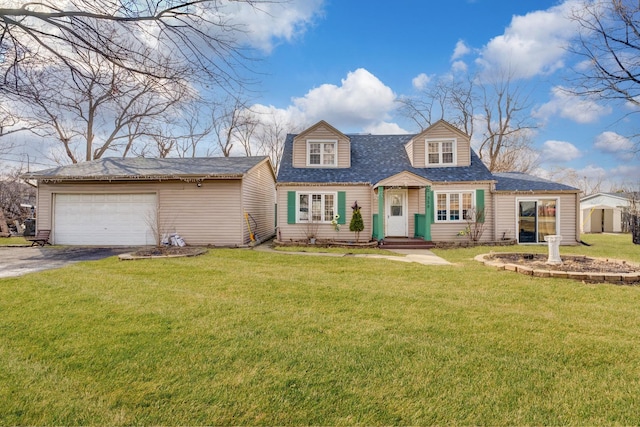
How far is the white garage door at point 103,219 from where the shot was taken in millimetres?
12852

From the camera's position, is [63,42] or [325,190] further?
[325,190]

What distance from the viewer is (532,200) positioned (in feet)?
44.1

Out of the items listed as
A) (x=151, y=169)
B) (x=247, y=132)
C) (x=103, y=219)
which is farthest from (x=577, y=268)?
(x=247, y=132)

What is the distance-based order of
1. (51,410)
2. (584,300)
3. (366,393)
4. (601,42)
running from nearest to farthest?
(51,410), (366,393), (584,300), (601,42)

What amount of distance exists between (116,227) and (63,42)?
1018 centimetres

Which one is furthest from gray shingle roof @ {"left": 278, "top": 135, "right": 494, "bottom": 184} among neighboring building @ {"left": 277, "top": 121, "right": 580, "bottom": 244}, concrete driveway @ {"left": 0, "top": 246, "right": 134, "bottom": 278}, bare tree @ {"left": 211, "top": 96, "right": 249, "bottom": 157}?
bare tree @ {"left": 211, "top": 96, "right": 249, "bottom": 157}

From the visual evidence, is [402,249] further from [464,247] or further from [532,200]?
[532,200]

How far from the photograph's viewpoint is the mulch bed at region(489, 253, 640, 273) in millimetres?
6746

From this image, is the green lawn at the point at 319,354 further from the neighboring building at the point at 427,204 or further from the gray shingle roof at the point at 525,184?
the gray shingle roof at the point at 525,184

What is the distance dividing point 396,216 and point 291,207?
4684mm

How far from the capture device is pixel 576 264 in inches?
294

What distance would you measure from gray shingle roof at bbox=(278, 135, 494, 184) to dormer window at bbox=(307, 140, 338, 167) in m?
0.41

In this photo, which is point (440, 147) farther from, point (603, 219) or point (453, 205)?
point (603, 219)

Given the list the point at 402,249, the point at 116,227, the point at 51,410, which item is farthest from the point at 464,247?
the point at 116,227
